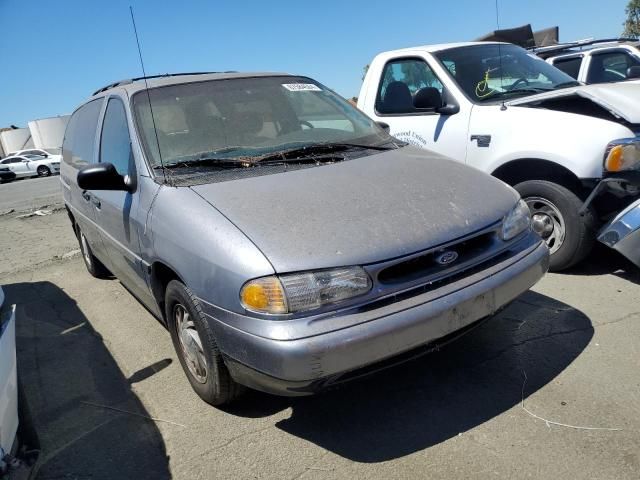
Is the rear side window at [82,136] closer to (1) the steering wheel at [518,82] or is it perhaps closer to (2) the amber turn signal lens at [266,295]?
(2) the amber turn signal lens at [266,295]

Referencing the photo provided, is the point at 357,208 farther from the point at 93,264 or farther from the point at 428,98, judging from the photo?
the point at 93,264

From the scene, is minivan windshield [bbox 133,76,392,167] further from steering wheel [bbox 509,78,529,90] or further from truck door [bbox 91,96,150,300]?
steering wheel [bbox 509,78,529,90]

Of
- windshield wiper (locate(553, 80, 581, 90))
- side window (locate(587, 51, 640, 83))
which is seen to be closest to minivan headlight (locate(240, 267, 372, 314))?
windshield wiper (locate(553, 80, 581, 90))

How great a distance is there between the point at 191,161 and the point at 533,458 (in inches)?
91.9

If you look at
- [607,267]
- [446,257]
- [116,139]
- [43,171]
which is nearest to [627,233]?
[607,267]

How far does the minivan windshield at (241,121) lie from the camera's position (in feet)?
10.3

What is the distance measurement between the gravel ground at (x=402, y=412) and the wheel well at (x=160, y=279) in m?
0.57

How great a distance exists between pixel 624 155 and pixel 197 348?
3127mm

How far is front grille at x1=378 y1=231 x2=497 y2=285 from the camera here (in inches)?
90.3

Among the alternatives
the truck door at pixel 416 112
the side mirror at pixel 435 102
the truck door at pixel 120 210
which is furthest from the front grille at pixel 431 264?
the side mirror at pixel 435 102

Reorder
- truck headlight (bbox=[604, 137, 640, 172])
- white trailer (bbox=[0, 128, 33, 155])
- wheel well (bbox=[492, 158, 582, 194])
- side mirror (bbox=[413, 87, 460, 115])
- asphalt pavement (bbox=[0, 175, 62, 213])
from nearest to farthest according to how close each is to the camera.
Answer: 1. truck headlight (bbox=[604, 137, 640, 172])
2. wheel well (bbox=[492, 158, 582, 194])
3. side mirror (bbox=[413, 87, 460, 115])
4. asphalt pavement (bbox=[0, 175, 62, 213])
5. white trailer (bbox=[0, 128, 33, 155])

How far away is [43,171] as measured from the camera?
99.6 ft

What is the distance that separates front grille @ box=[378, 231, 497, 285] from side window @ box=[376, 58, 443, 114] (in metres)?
2.69

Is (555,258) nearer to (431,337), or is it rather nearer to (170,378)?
(431,337)
